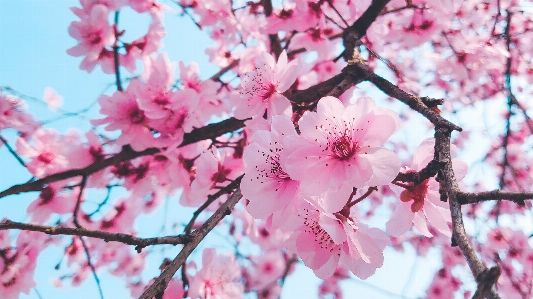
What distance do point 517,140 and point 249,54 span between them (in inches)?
153

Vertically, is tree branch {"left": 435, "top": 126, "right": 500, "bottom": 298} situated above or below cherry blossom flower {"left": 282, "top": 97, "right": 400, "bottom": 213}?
above

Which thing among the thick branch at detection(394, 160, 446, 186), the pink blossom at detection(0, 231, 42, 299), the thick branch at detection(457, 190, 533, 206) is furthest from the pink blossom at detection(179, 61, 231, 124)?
the thick branch at detection(457, 190, 533, 206)

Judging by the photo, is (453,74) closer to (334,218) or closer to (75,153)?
(334,218)

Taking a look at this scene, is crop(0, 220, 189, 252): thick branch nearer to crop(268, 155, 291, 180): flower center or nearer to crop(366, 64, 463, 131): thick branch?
crop(268, 155, 291, 180): flower center

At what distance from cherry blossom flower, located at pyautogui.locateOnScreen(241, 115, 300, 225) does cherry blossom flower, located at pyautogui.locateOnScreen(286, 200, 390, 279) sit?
61 millimetres

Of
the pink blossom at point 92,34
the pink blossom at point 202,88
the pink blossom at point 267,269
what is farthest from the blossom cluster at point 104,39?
the pink blossom at point 267,269

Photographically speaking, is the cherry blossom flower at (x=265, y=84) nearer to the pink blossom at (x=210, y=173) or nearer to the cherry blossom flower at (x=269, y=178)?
the pink blossom at (x=210, y=173)

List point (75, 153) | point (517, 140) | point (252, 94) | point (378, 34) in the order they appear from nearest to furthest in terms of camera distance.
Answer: point (252, 94) → point (75, 153) → point (378, 34) → point (517, 140)

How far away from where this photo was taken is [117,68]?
2.05 meters

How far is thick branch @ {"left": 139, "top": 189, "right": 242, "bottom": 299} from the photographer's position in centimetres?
83

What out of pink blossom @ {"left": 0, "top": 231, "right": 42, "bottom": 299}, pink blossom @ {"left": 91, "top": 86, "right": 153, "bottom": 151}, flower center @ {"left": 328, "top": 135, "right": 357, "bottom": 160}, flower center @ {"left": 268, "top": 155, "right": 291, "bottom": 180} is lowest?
pink blossom @ {"left": 0, "top": 231, "right": 42, "bottom": 299}

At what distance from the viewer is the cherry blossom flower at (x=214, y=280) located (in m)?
1.61

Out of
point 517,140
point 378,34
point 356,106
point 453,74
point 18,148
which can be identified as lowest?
point 517,140

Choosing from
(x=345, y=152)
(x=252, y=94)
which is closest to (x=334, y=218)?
(x=345, y=152)
